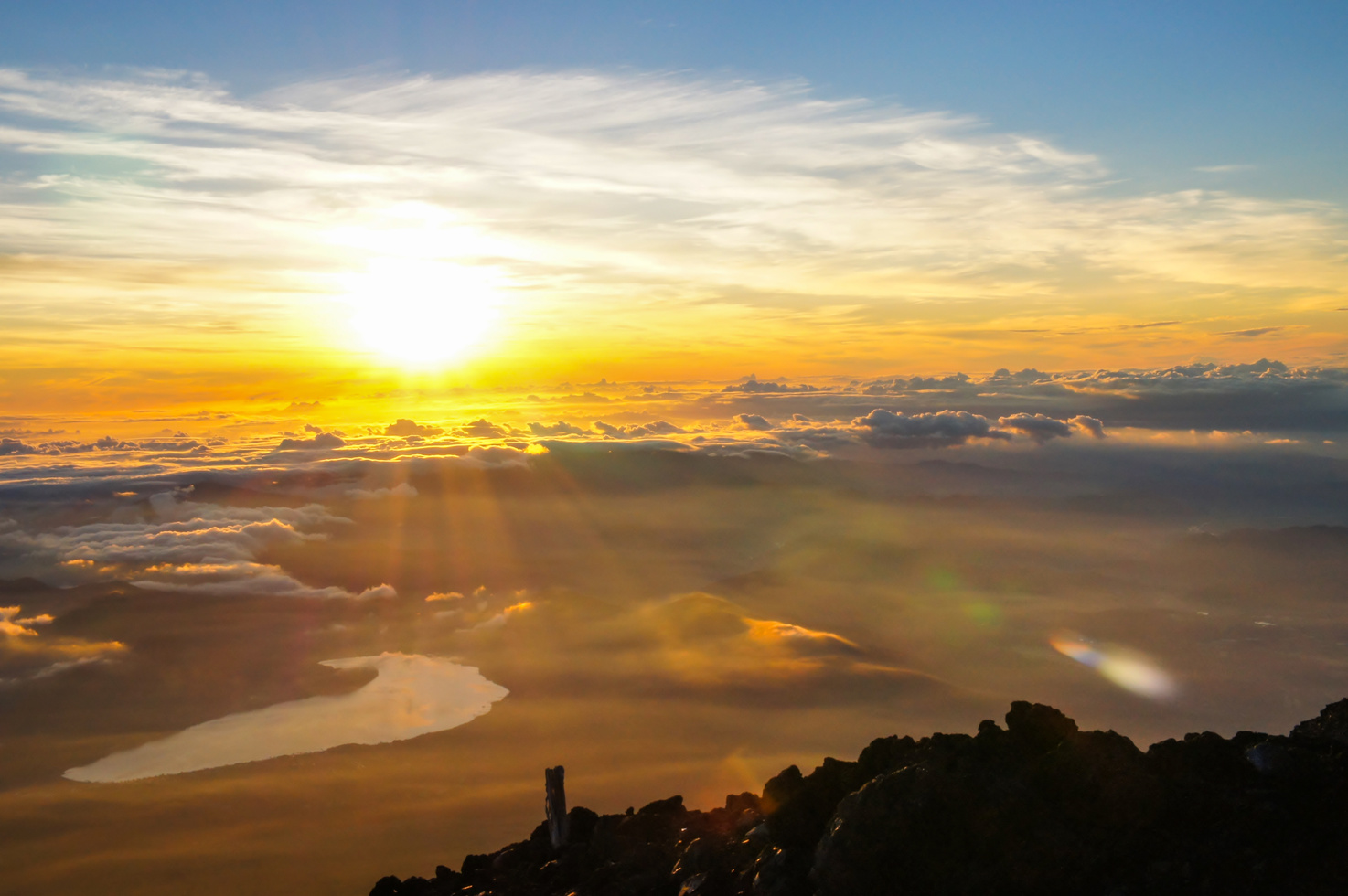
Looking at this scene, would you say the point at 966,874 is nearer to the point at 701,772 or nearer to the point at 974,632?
the point at 701,772

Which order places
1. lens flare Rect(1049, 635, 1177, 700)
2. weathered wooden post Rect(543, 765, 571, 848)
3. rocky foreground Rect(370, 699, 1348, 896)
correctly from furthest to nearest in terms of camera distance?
lens flare Rect(1049, 635, 1177, 700) → weathered wooden post Rect(543, 765, 571, 848) → rocky foreground Rect(370, 699, 1348, 896)

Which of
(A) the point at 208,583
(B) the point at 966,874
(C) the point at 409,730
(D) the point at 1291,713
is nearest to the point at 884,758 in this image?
(B) the point at 966,874

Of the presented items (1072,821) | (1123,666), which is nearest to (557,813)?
(1072,821)

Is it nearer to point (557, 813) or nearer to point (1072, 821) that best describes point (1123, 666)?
point (557, 813)

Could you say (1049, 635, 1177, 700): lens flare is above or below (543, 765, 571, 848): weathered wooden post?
below

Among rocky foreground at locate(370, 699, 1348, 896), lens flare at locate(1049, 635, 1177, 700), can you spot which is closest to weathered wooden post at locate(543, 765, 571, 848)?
rocky foreground at locate(370, 699, 1348, 896)

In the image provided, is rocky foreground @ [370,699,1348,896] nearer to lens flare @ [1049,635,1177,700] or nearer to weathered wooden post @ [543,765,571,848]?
weathered wooden post @ [543,765,571,848]
